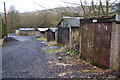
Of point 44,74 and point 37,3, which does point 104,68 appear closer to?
point 44,74

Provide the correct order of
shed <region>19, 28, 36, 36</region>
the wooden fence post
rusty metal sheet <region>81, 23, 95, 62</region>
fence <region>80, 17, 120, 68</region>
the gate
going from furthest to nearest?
1. shed <region>19, 28, 36, 36</region>
2. rusty metal sheet <region>81, 23, 95, 62</region>
3. the gate
4. fence <region>80, 17, 120, 68</region>
5. the wooden fence post

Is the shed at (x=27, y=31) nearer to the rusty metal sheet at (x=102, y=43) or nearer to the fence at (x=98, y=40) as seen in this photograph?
the fence at (x=98, y=40)

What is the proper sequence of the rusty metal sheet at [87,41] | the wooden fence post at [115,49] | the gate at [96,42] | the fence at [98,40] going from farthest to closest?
the rusty metal sheet at [87,41] < the gate at [96,42] < the fence at [98,40] < the wooden fence post at [115,49]

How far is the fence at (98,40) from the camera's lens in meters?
4.96

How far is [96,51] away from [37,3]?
3587mm

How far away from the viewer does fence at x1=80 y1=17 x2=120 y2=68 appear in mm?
4957

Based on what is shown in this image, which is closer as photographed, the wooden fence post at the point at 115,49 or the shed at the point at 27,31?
the wooden fence post at the point at 115,49

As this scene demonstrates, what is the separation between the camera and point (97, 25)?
563 cm

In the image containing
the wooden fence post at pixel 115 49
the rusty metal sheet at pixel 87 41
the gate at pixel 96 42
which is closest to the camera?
the wooden fence post at pixel 115 49

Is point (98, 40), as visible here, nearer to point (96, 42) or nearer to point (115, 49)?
point (96, 42)

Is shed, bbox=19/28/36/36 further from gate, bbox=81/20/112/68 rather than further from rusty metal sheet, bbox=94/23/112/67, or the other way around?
rusty metal sheet, bbox=94/23/112/67

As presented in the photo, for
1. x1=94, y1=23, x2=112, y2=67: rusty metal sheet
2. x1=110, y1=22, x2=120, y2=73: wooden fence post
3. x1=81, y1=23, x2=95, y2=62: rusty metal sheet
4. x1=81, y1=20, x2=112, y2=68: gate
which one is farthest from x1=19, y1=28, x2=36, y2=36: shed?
x1=110, y1=22, x2=120, y2=73: wooden fence post

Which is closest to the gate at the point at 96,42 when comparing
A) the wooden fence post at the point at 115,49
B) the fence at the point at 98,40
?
the fence at the point at 98,40

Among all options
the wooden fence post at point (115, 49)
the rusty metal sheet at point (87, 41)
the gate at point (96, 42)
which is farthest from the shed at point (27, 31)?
the wooden fence post at point (115, 49)
